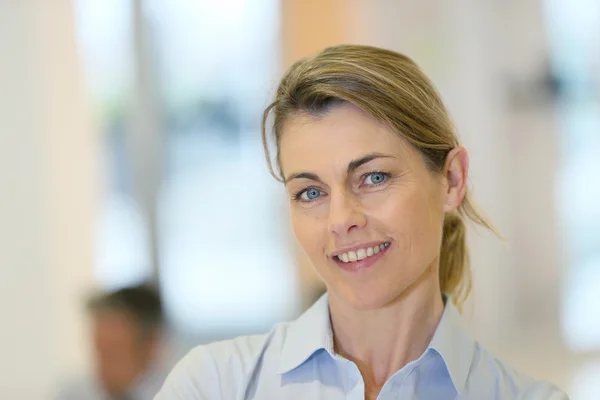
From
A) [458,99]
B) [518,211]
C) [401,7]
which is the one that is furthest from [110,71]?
[518,211]

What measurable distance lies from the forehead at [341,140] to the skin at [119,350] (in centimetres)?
176

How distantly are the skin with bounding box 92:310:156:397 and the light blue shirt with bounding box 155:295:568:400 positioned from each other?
5.18ft

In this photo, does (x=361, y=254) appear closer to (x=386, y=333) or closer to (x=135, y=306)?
(x=386, y=333)

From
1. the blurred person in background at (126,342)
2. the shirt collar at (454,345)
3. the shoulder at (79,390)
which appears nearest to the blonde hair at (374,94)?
the shirt collar at (454,345)

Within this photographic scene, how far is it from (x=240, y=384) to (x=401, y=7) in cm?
402

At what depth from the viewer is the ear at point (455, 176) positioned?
135 centimetres

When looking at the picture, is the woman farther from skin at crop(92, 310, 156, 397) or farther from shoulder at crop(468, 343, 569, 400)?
skin at crop(92, 310, 156, 397)

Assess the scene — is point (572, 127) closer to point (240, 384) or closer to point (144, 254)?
point (144, 254)

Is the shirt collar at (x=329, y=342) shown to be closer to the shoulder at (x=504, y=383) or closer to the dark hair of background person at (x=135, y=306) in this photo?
the shoulder at (x=504, y=383)

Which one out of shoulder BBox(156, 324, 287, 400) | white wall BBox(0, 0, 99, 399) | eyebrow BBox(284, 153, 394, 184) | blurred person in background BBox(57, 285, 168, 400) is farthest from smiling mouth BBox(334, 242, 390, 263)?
white wall BBox(0, 0, 99, 399)

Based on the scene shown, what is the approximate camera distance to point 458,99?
5.07m

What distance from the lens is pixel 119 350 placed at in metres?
2.86

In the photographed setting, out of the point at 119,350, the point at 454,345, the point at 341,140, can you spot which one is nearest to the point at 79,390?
the point at 119,350

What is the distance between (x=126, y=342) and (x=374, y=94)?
189 cm
